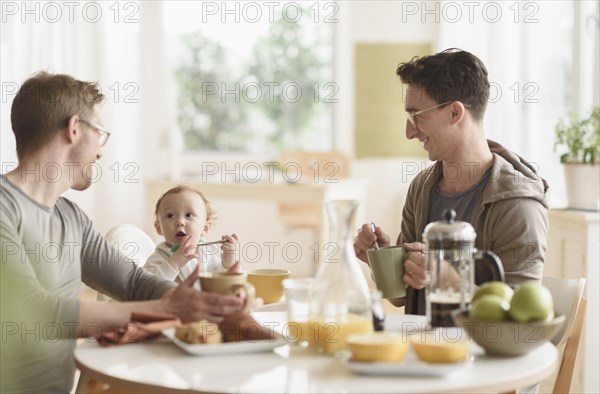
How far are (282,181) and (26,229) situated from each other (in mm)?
3523

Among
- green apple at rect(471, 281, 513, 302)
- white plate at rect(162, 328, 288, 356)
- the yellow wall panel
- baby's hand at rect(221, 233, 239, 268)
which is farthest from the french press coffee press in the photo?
the yellow wall panel

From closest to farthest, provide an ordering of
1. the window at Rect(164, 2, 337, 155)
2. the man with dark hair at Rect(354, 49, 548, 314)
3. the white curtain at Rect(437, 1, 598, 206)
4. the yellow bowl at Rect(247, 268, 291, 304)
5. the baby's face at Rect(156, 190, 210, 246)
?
the yellow bowl at Rect(247, 268, 291, 304)
the man with dark hair at Rect(354, 49, 548, 314)
the baby's face at Rect(156, 190, 210, 246)
the white curtain at Rect(437, 1, 598, 206)
the window at Rect(164, 2, 337, 155)

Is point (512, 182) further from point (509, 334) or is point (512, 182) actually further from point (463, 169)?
point (509, 334)

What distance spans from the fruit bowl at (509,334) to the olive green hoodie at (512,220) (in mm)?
528

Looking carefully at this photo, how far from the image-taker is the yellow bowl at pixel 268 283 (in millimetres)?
2244

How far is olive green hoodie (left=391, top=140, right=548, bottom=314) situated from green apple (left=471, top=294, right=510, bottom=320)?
529 millimetres

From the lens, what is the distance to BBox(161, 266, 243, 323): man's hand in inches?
70.5

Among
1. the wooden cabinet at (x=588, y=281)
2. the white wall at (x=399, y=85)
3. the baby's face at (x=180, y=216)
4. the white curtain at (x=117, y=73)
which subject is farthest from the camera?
the white wall at (x=399, y=85)

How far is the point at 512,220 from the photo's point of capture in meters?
2.36

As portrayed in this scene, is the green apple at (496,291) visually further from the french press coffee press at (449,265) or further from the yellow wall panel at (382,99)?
the yellow wall panel at (382,99)

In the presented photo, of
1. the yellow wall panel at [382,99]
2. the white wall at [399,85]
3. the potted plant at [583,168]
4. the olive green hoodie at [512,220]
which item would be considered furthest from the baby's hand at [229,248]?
the yellow wall panel at [382,99]

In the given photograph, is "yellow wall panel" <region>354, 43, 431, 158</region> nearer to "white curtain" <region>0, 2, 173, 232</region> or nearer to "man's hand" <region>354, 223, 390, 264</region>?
"white curtain" <region>0, 2, 173, 232</region>

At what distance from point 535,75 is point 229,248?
3.37 metres

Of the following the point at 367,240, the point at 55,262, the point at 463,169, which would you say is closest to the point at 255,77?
the point at 463,169
